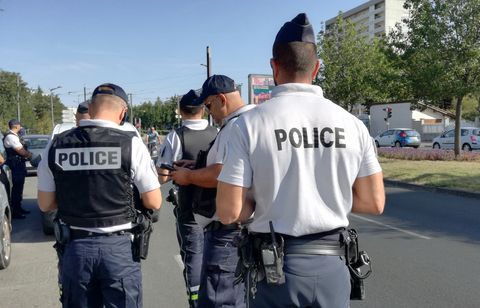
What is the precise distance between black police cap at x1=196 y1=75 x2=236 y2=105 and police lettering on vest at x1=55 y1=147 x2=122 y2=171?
0.80 metres

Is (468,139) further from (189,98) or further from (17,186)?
(189,98)

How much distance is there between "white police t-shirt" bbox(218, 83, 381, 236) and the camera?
1.97 metres

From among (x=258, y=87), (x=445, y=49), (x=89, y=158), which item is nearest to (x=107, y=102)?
(x=89, y=158)

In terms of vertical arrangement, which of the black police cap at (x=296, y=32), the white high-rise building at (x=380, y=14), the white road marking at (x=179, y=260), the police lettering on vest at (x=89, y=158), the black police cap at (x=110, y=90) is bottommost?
the white road marking at (x=179, y=260)

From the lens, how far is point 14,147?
9.22 metres

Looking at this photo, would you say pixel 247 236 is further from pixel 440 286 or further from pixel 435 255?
pixel 435 255

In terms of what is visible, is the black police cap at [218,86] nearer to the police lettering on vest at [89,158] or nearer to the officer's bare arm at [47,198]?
the police lettering on vest at [89,158]

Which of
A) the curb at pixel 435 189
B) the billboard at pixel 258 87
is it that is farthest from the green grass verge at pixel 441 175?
the billboard at pixel 258 87

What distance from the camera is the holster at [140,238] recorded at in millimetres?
2877

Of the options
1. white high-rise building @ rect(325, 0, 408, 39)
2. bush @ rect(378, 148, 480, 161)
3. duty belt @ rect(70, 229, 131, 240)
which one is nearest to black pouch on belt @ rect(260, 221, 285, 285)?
duty belt @ rect(70, 229, 131, 240)

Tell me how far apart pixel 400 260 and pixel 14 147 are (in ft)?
24.2

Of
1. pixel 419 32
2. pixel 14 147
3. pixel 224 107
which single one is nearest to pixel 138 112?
pixel 419 32

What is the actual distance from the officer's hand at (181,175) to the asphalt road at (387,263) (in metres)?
1.88

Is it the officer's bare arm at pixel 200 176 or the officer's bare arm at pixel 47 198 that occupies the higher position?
the officer's bare arm at pixel 200 176
